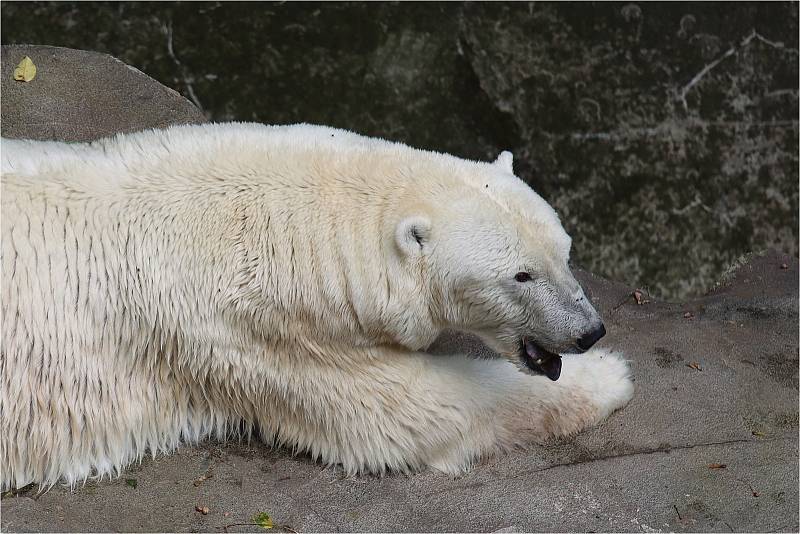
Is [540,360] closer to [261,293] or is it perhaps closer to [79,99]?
[261,293]

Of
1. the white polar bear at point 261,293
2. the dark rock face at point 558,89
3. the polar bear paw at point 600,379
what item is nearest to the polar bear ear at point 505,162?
the white polar bear at point 261,293

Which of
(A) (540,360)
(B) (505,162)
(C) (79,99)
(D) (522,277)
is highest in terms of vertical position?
(B) (505,162)

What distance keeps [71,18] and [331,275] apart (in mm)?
3947

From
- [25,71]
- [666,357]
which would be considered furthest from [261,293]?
[25,71]

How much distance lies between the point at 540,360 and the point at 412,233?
0.75 m

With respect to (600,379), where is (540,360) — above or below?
above

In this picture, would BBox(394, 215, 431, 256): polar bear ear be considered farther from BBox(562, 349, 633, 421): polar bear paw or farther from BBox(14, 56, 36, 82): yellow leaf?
BBox(14, 56, 36, 82): yellow leaf

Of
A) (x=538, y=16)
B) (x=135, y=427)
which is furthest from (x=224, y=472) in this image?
(x=538, y=16)

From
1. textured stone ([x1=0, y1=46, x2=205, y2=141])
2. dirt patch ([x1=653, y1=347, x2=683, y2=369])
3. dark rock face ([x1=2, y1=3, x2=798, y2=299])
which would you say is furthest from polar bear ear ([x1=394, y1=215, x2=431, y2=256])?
dark rock face ([x1=2, y1=3, x2=798, y2=299])

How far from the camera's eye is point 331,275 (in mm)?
3213

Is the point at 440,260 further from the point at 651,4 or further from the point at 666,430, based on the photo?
the point at 651,4

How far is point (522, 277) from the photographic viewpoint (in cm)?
322

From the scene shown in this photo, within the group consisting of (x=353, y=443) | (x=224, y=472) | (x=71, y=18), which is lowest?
(x=224, y=472)

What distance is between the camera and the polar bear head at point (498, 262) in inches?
125
